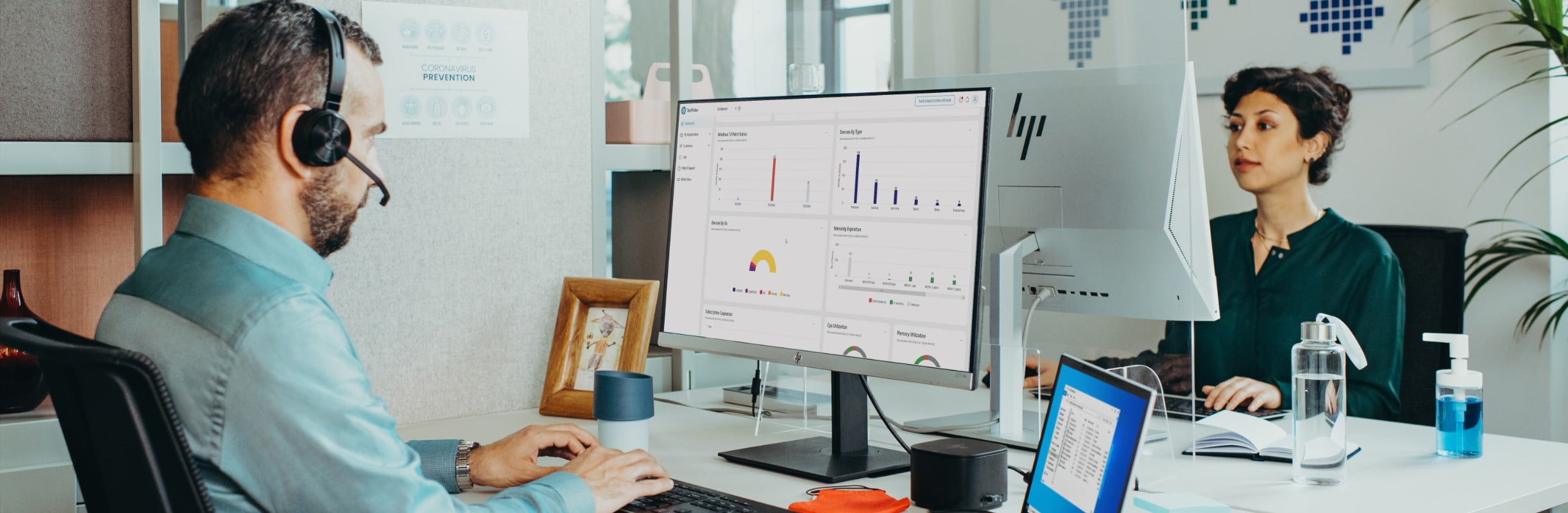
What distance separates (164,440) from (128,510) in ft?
0.30

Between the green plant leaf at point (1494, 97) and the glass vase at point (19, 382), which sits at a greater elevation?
the green plant leaf at point (1494, 97)

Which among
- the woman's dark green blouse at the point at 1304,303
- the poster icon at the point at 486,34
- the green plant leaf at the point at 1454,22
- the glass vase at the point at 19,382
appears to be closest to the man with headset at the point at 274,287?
the glass vase at the point at 19,382

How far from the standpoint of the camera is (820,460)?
152 cm

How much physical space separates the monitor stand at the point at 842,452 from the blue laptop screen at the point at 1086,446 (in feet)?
1.07

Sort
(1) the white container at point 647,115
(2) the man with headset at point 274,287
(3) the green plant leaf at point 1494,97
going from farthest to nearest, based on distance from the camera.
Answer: (3) the green plant leaf at point 1494,97 < (1) the white container at point 647,115 < (2) the man with headset at point 274,287

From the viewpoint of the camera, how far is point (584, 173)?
2.02 metres

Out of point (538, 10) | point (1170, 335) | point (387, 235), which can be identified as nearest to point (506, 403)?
point (387, 235)

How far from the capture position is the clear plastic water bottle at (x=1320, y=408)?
138 centimetres

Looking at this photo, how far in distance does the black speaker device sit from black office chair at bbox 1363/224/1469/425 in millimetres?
1264

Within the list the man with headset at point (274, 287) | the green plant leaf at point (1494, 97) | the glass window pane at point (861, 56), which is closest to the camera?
the man with headset at point (274, 287)

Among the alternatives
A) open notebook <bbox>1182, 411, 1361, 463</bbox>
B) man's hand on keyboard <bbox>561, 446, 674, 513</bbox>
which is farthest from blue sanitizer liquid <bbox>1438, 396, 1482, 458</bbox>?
man's hand on keyboard <bbox>561, 446, 674, 513</bbox>

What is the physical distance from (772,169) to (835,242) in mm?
141

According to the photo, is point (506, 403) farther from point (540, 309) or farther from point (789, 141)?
point (789, 141)

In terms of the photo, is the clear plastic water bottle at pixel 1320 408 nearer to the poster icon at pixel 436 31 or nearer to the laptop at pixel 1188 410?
the laptop at pixel 1188 410
